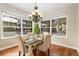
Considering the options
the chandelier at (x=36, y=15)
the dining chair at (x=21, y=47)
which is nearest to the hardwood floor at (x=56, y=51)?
the dining chair at (x=21, y=47)

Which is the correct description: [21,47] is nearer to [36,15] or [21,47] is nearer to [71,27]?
[36,15]

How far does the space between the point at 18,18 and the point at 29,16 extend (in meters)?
0.18

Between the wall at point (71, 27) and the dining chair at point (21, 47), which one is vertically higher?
the wall at point (71, 27)

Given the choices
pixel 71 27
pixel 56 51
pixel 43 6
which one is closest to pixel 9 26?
pixel 43 6

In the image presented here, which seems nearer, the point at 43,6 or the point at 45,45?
the point at 43,6

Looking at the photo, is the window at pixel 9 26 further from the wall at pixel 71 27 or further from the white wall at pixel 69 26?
the wall at pixel 71 27

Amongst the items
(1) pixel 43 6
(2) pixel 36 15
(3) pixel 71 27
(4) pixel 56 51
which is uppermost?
(1) pixel 43 6

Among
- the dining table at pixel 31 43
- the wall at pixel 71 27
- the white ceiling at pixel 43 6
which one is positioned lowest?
the dining table at pixel 31 43

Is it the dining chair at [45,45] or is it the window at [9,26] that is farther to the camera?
the dining chair at [45,45]

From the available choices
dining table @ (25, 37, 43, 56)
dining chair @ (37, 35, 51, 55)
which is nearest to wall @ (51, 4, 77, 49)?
dining chair @ (37, 35, 51, 55)

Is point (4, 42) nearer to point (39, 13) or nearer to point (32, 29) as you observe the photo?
point (32, 29)

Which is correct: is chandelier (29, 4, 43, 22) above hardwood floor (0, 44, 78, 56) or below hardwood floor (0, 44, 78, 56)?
above

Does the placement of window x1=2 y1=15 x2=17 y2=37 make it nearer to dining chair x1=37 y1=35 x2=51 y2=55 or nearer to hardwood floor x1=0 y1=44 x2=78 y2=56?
hardwood floor x1=0 y1=44 x2=78 y2=56

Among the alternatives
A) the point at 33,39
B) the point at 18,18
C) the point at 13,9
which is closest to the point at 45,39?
the point at 33,39
